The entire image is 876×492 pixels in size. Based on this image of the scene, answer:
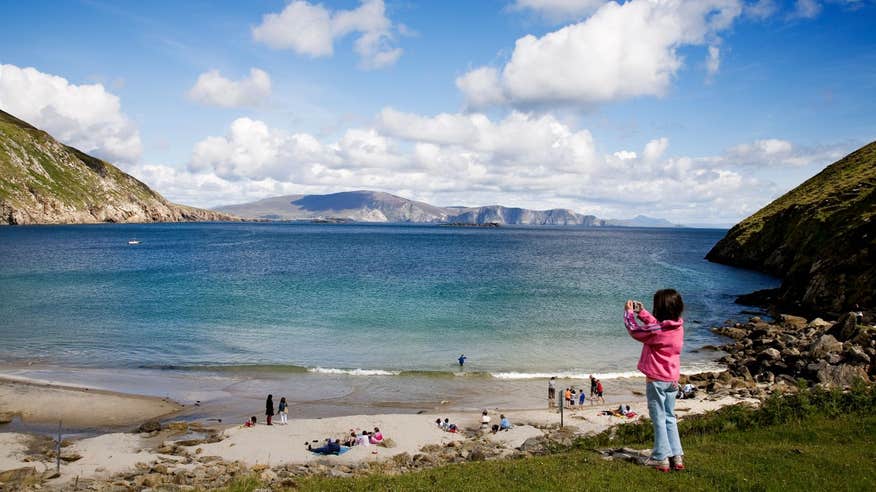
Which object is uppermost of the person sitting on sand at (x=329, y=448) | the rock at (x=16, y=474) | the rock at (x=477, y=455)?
the rock at (x=477, y=455)

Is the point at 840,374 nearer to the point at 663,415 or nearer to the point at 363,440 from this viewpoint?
the point at 663,415

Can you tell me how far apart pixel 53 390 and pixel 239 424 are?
1298cm

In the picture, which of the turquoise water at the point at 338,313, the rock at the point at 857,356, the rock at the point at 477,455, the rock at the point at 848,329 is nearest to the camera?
the rock at the point at 477,455

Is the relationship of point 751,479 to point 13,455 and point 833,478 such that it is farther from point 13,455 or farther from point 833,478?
point 13,455

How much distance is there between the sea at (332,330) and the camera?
3253cm

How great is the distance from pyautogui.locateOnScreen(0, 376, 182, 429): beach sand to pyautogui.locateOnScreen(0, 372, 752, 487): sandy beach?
0.04 m

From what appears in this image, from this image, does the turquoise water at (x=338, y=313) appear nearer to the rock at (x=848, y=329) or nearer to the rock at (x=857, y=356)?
the rock at (x=848, y=329)

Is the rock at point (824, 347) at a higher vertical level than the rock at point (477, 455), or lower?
higher

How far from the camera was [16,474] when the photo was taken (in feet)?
58.5

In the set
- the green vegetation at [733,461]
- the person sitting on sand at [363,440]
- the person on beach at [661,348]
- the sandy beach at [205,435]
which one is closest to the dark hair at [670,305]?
the person on beach at [661,348]

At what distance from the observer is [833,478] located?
10.8 m

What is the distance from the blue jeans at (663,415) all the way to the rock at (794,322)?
41996 mm

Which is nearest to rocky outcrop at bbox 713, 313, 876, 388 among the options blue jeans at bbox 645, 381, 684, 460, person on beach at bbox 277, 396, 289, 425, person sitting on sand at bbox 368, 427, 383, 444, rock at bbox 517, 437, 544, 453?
rock at bbox 517, 437, 544, 453

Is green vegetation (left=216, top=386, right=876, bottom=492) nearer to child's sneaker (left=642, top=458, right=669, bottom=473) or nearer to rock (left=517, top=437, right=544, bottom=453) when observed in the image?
child's sneaker (left=642, top=458, right=669, bottom=473)
